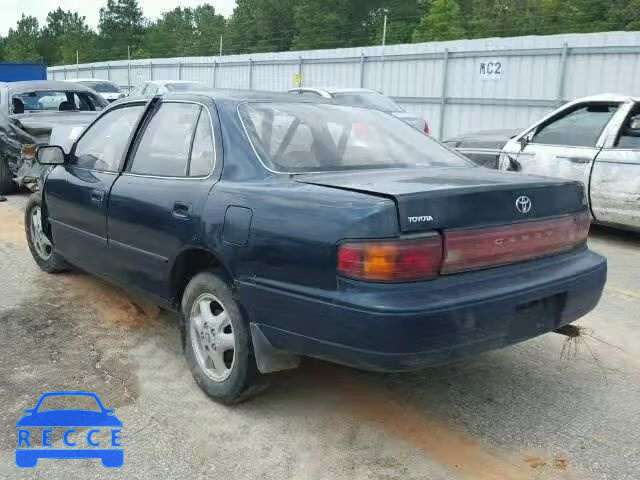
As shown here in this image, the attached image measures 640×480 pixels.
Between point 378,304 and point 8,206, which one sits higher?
point 378,304

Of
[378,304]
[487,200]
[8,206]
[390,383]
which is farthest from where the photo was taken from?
[8,206]

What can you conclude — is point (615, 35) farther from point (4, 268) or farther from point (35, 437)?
point (35, 437)

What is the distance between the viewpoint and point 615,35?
1304 centimetres

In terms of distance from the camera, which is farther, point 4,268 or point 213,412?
point 4,268

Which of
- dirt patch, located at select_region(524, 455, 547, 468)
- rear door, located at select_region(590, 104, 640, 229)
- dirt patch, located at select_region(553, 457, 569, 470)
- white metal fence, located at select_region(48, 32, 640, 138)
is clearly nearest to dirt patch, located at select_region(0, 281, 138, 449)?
dirt patch, located at select_region(524, 455, 547, 468)

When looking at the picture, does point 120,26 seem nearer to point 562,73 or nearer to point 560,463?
point 562,73

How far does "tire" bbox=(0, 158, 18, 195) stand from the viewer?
981cm

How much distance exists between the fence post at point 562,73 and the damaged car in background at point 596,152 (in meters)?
6.60

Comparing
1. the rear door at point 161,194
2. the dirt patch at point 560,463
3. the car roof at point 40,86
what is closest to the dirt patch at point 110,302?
the rear door at point 161,194

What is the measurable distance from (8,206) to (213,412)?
7062mm

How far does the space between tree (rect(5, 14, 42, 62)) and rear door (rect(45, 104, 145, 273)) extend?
85.8 metres

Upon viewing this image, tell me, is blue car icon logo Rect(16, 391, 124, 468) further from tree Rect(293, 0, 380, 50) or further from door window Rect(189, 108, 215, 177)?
tree Rect(293, 0, 380, 50)

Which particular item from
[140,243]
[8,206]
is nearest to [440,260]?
[140,243]

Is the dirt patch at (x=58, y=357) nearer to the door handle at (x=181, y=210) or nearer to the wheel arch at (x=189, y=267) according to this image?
the wheel arch at (x=189, y=267)
